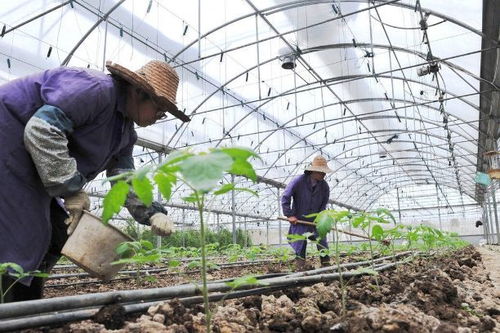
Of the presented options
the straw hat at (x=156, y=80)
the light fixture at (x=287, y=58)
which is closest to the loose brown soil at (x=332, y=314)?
the straw hat at (x=156, y=80)

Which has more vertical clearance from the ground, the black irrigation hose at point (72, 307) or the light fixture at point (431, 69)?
the light fixture at point (431, 69)

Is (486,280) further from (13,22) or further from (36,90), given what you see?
(13,22)

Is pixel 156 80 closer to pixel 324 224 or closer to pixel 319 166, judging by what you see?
pixel 324 224

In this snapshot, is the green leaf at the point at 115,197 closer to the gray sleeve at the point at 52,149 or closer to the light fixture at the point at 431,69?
the gray sleeve at the point at 52,149

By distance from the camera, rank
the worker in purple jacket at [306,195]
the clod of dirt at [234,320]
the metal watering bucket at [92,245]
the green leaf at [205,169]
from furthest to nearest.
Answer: the worker in purple jacket at [306,195]
the metal watering bucket at [92,245]
the clod of dirt at [234,320]
the green leaf at [205,169]

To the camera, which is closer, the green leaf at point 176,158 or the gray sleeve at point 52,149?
the green leaf at point 176,158

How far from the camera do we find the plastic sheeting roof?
8812mm

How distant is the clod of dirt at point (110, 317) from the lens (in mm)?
1247

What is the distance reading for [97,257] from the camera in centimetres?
175

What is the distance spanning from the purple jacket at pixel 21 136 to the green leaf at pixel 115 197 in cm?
96

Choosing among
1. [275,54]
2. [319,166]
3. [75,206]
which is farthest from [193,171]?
[275,54]

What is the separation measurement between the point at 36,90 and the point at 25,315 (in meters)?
1.14

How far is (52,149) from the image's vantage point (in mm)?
1745

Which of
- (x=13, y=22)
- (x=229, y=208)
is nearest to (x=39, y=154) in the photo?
(x=13, y=22)
